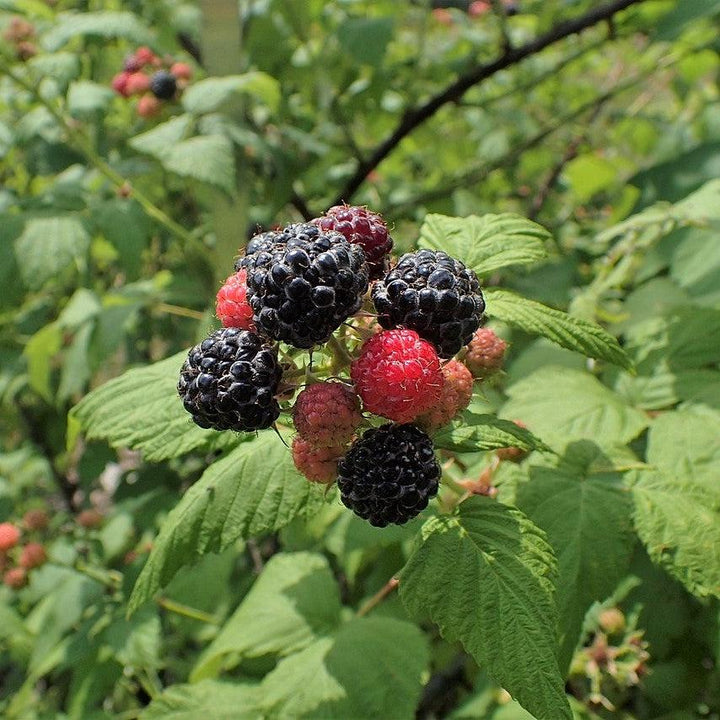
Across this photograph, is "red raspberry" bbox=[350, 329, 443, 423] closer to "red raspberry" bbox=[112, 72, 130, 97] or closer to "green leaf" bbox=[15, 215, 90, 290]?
"green leaf" bbox=[15, 215, 90, 290]

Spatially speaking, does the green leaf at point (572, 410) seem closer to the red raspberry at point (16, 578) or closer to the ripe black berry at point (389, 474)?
the ripe black berry at point (389, 474)

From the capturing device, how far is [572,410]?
5.24 feet

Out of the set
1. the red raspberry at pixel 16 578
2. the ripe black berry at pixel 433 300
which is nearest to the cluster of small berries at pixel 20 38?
the red raspberry at pixel 16 578

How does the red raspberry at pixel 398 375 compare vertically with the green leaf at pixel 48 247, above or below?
above

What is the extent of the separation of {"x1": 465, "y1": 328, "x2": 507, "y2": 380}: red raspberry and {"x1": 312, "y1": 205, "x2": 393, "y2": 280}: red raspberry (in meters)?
0.22

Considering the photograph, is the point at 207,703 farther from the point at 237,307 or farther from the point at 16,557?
the point at 16,557

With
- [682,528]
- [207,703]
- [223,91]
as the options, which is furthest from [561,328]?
[223,91]

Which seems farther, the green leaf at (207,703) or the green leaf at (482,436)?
the green leaf at (207,703)

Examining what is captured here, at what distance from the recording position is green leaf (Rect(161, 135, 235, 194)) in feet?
6.98

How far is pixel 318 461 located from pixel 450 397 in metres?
0.22

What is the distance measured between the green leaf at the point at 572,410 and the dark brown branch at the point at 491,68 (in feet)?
3.51

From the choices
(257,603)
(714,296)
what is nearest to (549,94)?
(714,296)

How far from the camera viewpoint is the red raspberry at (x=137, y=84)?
108 inches

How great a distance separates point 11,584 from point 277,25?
238cm
